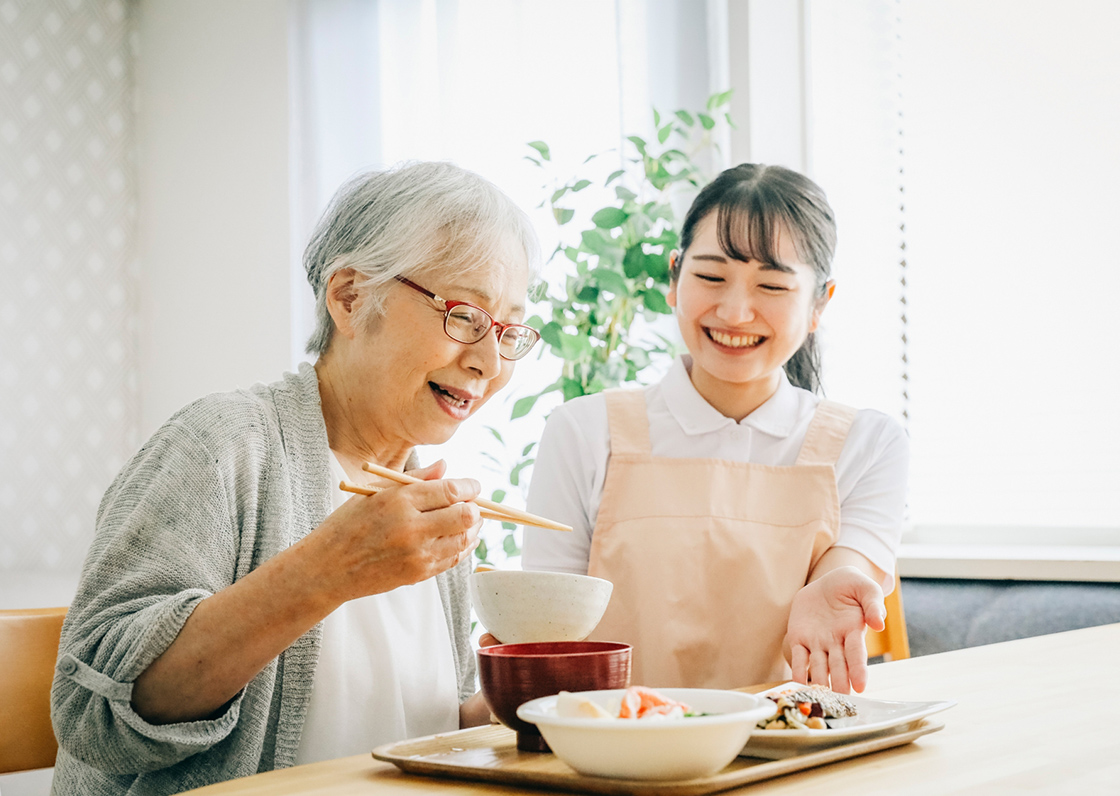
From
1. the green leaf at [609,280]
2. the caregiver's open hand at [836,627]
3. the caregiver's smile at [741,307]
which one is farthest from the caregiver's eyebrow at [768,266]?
the green leaf at [609,280]

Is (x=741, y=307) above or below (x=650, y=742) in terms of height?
above

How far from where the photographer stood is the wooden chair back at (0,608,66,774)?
51.8 inches

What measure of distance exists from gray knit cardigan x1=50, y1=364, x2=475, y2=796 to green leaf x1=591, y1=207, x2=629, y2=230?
136cm

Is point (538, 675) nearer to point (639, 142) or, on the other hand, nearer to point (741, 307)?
point (741, 307)

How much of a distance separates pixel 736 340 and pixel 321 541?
3.16ft

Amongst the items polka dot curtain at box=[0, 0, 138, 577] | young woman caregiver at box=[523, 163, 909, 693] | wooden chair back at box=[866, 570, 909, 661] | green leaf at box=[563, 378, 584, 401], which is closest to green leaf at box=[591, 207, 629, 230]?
green leaf at box=[563, 378, 584, 401]

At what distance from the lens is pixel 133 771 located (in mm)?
1025

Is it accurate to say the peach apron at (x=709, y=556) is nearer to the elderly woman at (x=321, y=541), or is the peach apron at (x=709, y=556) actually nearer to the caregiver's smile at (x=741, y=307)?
the caregiver's smile at (x=741, y=307)

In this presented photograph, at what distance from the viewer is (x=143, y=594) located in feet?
3.29

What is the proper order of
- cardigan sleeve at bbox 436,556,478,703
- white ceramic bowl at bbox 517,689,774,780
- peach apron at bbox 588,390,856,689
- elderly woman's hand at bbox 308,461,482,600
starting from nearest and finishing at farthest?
white ceramic bowl at bbox 517,689,774,780
elderly woman's hand at bbox 308,461,482,600
cardigan sleeve at bbox 436,556,478,703
peach apron at bbox 588,390,856,689

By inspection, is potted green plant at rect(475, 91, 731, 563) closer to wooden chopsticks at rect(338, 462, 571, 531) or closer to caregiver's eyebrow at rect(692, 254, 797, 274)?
caregiver's eyebrow at rect(692, 254, 797, 274)

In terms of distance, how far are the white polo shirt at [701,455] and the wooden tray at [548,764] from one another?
2.34 feet

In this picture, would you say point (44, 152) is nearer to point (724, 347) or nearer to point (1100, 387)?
point (724, 347)

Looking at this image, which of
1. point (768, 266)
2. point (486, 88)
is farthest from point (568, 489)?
point (486, 88)
